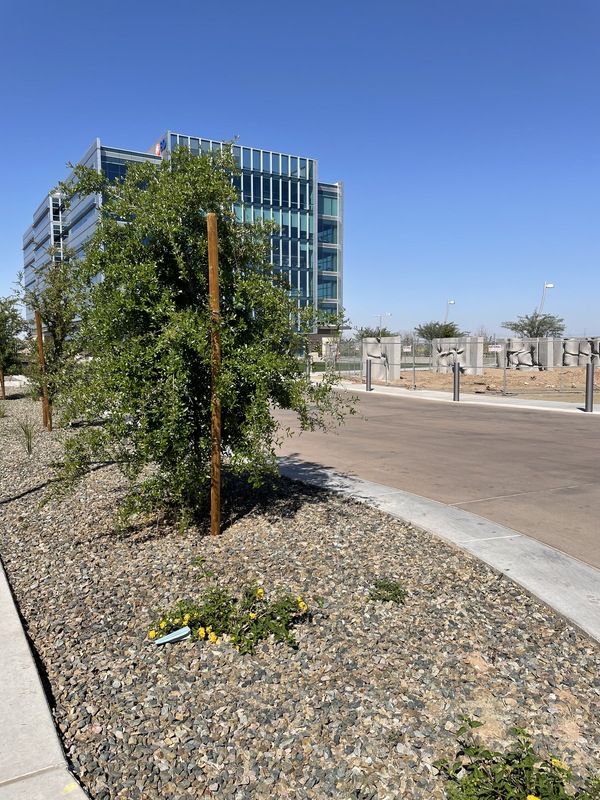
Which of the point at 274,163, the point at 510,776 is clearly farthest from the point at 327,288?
the point at 510,776

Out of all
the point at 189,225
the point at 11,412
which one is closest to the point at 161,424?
the point at 189,225

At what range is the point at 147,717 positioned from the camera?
3021 millimetres

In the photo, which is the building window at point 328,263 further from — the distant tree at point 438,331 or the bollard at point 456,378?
the bollard at point 456,378

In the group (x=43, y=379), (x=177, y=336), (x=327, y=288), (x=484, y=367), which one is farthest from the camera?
(x=327, y=288)

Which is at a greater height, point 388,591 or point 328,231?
point 328,231

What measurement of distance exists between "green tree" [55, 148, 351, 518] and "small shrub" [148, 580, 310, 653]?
4.99ft

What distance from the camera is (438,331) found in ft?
Result: 202

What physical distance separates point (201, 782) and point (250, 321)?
385 cm

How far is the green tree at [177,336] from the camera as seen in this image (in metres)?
5.10

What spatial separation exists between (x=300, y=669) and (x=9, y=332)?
1970 cm

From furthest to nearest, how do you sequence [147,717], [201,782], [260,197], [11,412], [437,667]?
[260,197]
[11,412]
[437,667]
[147,717]
[201,782]

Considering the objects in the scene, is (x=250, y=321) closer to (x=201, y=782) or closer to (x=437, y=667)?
(x=437, y=667)

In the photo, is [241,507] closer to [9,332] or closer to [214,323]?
[214,323]

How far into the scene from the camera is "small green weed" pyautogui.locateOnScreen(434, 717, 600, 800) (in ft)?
7.90
